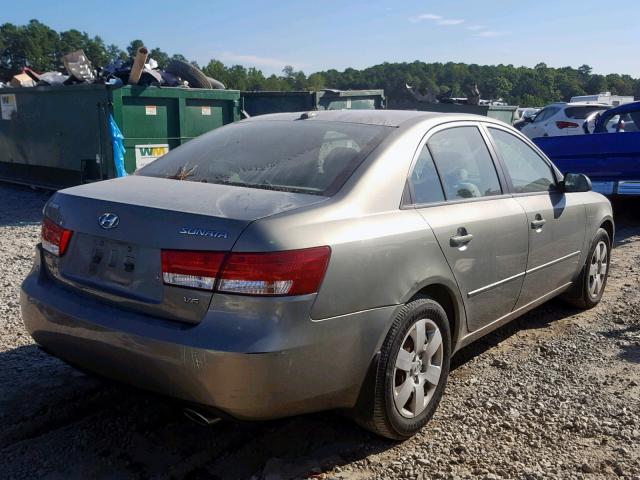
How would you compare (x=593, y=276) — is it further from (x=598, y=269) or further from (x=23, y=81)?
(x=23, y=81)

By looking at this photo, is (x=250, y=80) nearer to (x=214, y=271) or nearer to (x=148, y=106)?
(x=148, y=106)

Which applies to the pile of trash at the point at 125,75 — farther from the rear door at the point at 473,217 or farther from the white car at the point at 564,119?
the white car at the point at 564,119

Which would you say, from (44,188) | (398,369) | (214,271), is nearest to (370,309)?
(398,369)

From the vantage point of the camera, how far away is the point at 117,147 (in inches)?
364

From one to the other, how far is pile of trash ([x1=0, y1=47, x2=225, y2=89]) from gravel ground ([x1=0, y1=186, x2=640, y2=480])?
228 inches

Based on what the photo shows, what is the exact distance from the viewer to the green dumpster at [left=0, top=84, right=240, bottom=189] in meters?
9.38

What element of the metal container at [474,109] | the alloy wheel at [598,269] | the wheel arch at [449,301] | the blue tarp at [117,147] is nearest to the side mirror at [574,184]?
the alloy wheel at [598,269]

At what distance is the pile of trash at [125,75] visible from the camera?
30.9 feet

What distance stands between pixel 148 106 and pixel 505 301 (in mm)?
7002

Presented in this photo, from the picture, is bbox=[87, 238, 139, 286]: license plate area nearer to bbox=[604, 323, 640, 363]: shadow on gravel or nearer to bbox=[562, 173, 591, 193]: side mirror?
bbox=[562, 173, 591, 193]: side mirror

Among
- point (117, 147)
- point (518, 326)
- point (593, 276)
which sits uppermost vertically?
point (117, 147)

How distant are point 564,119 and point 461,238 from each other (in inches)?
629

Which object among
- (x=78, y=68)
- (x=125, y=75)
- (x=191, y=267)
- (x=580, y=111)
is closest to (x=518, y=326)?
(x=191, y=267)

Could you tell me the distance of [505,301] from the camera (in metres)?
4.04
